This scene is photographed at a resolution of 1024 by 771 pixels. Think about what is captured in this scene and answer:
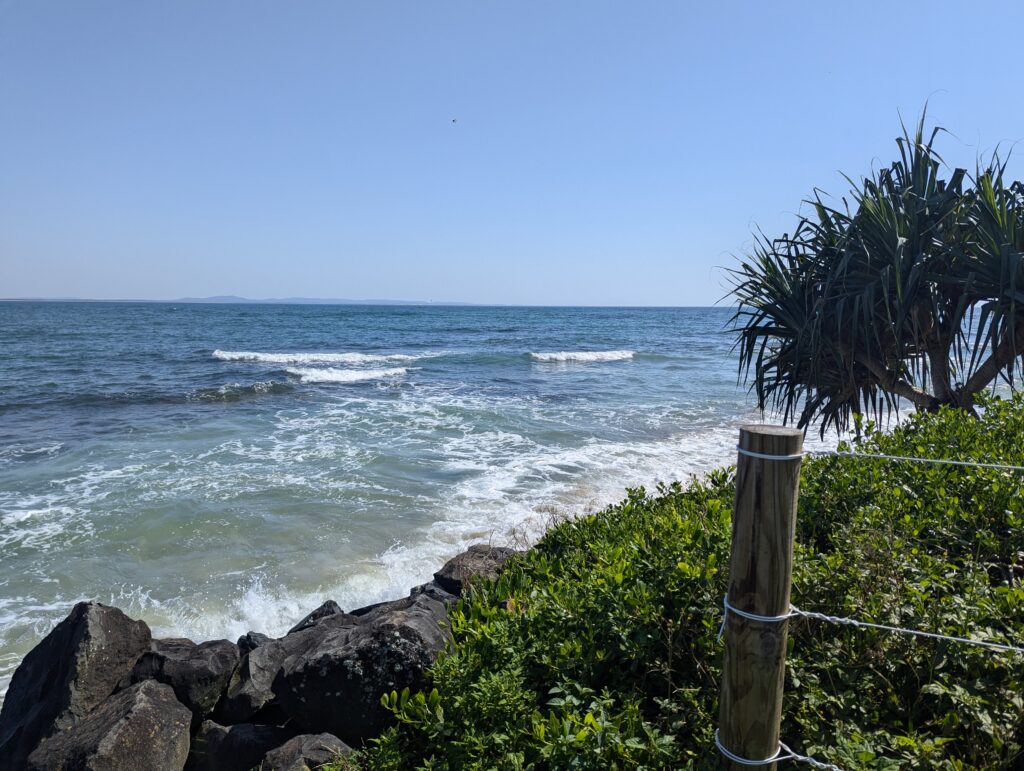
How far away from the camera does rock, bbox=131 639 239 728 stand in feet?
15.2

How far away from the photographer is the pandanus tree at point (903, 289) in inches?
251

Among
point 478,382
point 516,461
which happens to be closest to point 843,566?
point 516,461

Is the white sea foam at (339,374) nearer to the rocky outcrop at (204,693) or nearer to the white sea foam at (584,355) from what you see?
the white sea foam at (584,355)

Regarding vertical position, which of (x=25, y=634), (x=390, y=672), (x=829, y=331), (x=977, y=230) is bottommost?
(x=25, y=634)

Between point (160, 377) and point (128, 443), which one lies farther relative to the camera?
point (160, 377)

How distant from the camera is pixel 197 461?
11.7m

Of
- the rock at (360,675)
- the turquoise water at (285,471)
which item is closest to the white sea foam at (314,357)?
the turquoise water at (285,471)

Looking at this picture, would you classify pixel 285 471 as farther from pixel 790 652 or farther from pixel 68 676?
pixel 790 652

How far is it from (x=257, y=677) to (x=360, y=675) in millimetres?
1193

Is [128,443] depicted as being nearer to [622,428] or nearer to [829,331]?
[622,428]

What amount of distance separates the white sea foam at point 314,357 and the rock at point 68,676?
84.3 feet

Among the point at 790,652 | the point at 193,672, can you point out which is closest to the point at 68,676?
the point at 193,672

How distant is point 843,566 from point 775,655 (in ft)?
3.57

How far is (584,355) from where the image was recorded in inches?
1377
